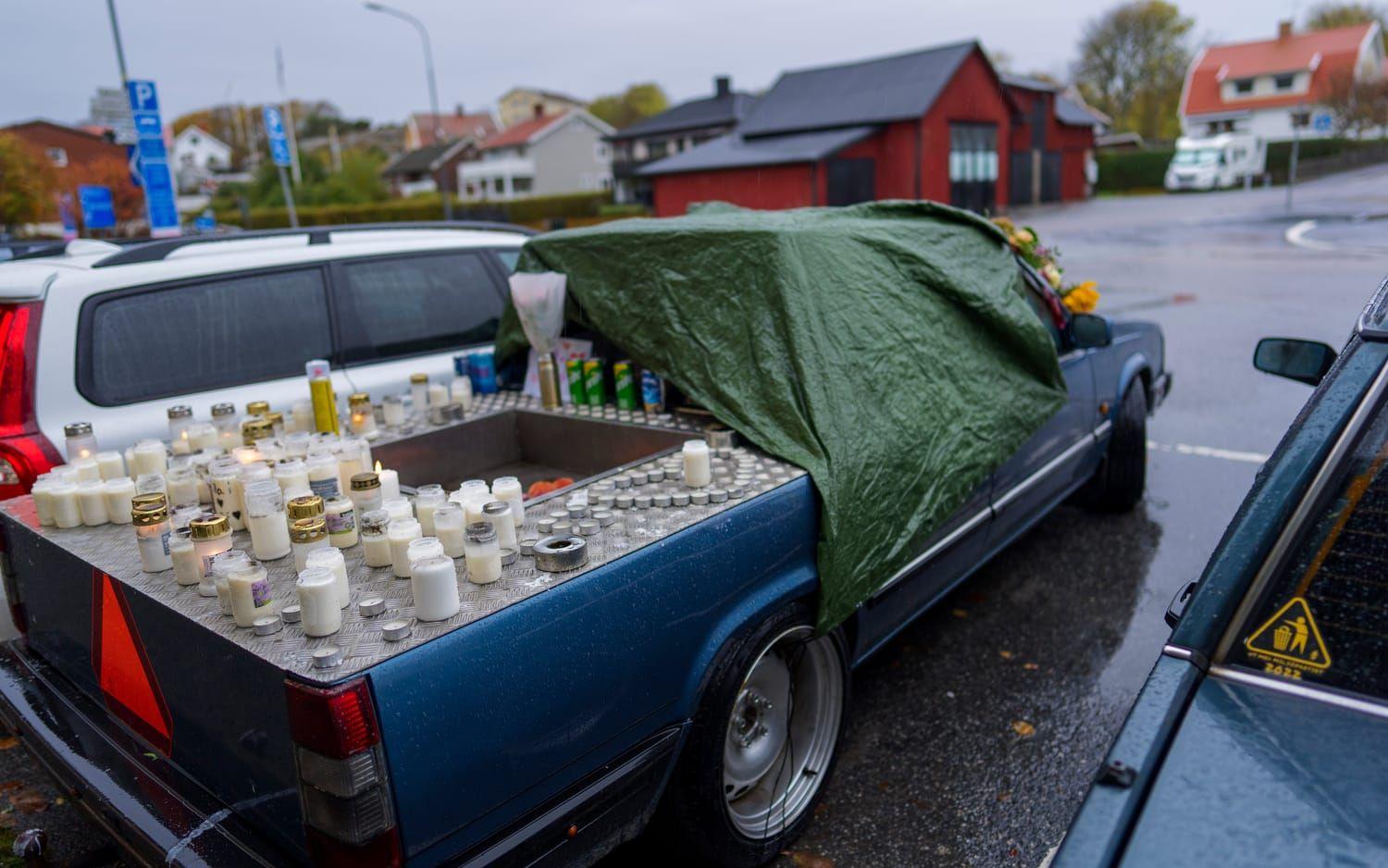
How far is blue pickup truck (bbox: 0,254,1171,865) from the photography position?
6.18 feet

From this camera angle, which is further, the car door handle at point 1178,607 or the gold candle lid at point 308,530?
the gold candle lid at point 308,530

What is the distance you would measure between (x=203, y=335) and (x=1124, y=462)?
5080mm

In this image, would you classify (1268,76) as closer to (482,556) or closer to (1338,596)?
(1338,596)

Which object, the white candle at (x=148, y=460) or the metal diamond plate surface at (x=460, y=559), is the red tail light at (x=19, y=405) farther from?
the white candle at (x=148, y=460)

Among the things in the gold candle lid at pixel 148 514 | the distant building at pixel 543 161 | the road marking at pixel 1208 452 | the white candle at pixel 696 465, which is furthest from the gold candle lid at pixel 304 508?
the distant building at pixel 543 161

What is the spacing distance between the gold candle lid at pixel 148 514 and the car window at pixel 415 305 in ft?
7.87

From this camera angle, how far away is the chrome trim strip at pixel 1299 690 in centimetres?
157

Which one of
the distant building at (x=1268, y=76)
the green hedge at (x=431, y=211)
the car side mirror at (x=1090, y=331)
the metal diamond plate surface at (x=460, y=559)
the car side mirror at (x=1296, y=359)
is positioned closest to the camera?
the metal diamond plate surface at (x=460, y=559)

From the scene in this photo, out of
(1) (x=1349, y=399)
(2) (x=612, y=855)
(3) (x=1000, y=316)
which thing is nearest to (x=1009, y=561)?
(3) (x=1000, y=316)

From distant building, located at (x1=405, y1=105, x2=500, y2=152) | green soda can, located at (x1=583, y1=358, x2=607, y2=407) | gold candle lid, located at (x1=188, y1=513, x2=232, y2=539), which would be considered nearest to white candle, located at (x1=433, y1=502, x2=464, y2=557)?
gold candle lid, located at (x1=188, y1=513, x2=232, y2=539)

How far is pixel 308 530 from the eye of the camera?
2.29m

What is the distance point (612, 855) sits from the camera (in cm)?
297

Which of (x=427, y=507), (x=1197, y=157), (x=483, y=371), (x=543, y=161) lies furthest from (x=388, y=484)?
(x=543, y=161)

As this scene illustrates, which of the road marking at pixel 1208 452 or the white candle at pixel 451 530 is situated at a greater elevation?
the white candle at pixel 451 530
